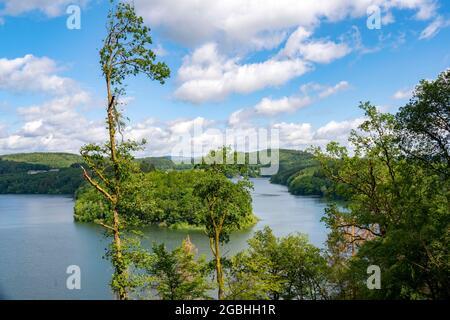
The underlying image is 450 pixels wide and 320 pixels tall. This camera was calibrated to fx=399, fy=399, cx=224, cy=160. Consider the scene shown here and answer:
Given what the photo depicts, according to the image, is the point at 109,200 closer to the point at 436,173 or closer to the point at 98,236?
the point at 436,173

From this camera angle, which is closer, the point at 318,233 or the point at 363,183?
the point at 363,183

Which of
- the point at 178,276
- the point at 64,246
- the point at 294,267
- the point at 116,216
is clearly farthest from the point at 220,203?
the point at 64,246

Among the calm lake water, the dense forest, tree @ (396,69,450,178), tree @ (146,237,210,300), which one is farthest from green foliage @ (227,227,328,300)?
tree @ (396,69,450,178)

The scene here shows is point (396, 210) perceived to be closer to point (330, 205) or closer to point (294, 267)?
point (330, 205)

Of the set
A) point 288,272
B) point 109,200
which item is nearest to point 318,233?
point 288,272

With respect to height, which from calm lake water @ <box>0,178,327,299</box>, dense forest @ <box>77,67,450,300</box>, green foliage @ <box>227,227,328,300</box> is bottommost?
calm lake water @ <box>0,178,327,299</box>

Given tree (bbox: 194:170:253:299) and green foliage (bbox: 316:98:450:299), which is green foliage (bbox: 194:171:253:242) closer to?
tree (bbox: 194:170:253:299)
